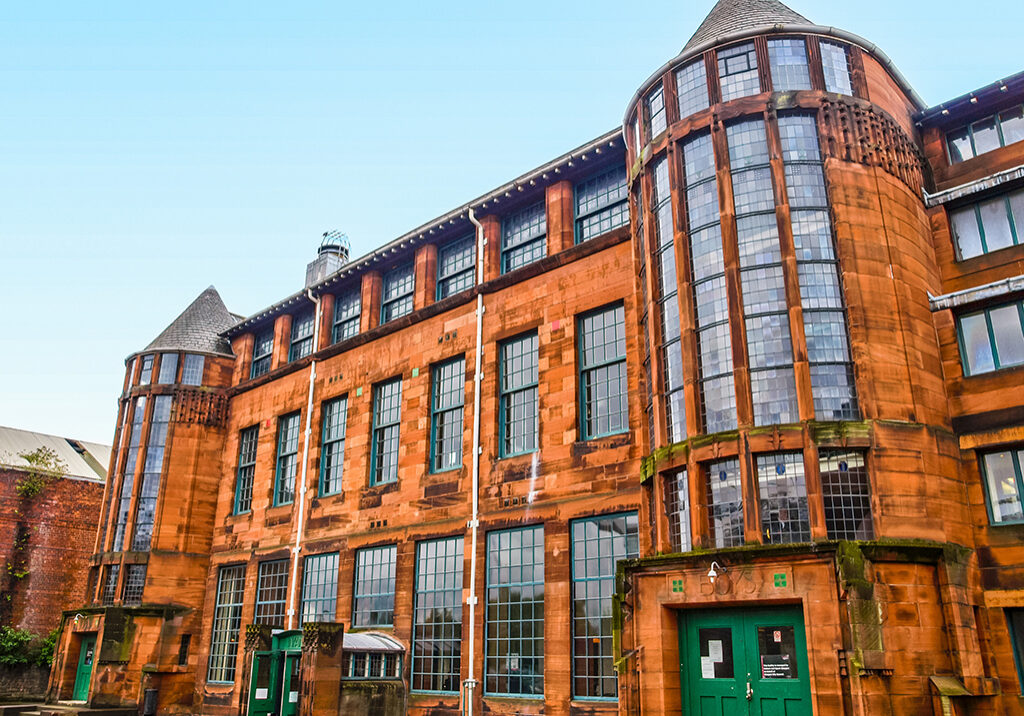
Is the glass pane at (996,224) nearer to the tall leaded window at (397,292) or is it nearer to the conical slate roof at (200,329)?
the tall leaded window at (397,292)

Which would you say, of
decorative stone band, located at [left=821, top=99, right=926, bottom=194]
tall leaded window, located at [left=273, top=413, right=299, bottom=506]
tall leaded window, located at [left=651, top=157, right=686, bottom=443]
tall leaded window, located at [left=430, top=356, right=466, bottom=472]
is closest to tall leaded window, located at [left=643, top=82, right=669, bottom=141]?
tall leaded window, located at [left=651, top=157, right=686, bottom=443]

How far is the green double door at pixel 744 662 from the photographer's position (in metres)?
14.0

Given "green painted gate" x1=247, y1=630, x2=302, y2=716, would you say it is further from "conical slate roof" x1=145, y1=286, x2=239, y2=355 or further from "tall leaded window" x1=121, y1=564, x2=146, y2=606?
"conical slate roof" x1=145, y1=286, x2=239, y2=355

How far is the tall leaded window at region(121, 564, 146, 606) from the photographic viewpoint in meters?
31.4

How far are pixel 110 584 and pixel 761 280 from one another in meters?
27.6

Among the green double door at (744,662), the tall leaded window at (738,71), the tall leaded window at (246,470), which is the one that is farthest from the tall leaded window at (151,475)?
the tall leaded window at (738,71)

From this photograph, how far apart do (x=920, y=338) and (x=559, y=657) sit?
1038cm

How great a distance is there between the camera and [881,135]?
17562mm

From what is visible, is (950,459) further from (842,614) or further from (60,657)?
(60,657)

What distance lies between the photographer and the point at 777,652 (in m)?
14.3

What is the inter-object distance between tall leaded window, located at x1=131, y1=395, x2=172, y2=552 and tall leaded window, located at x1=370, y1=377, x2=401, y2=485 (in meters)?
11.6

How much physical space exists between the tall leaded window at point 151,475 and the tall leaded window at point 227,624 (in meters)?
3.54

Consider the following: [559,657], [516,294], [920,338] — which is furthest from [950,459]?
[516,294]

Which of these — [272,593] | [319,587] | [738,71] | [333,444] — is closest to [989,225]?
[738,71]
